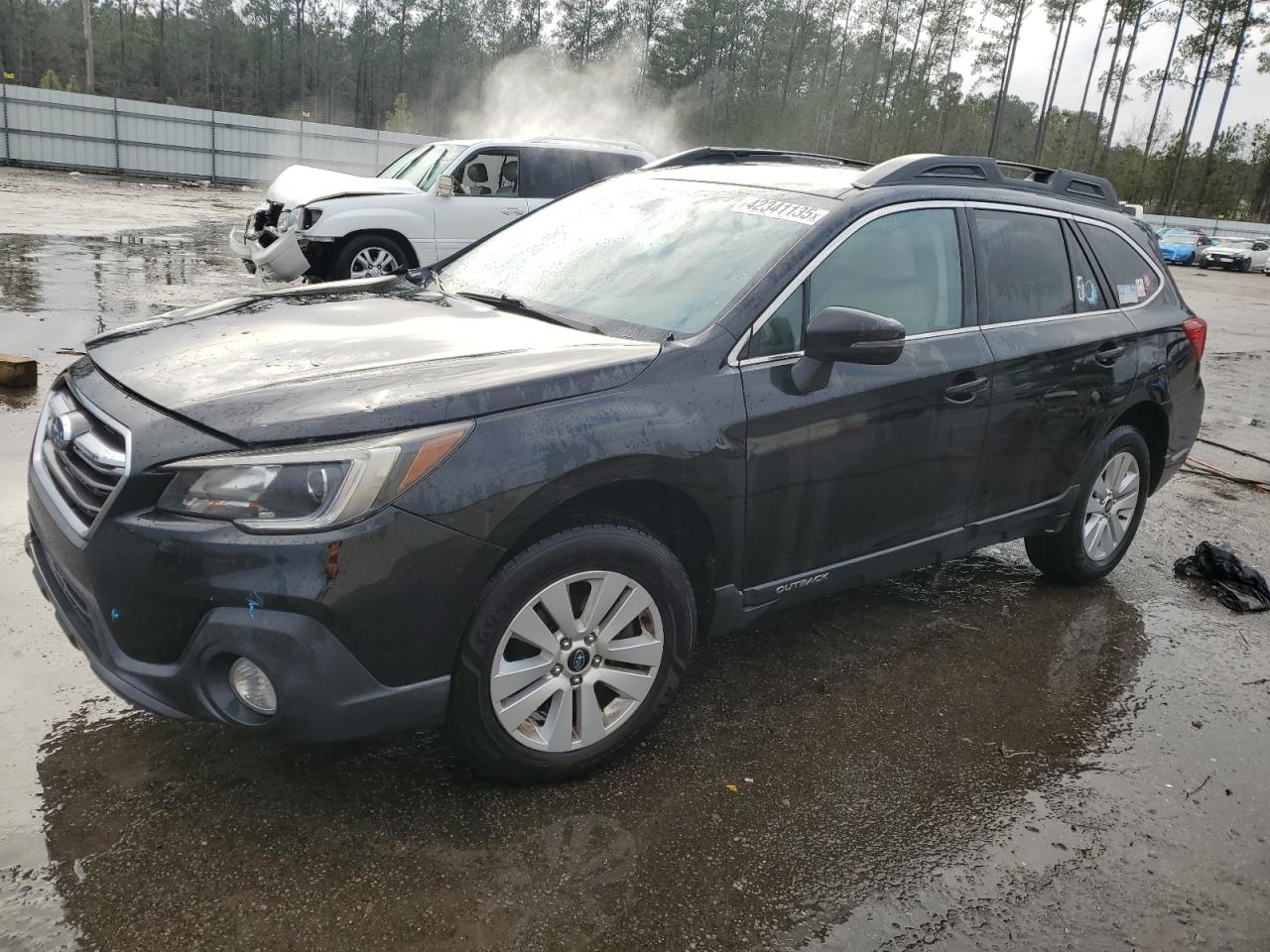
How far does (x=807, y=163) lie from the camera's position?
13.6ft

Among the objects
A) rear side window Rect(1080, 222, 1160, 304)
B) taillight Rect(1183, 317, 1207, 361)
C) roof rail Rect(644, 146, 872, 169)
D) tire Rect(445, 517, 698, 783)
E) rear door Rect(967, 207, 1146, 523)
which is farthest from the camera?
taillight Rect(1183, 317, 1207, 361)

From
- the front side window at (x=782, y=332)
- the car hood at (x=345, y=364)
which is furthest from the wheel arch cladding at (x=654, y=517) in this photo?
the front side window at (x=782, y=332)

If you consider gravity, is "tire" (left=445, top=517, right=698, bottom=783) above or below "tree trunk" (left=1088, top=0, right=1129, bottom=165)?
below

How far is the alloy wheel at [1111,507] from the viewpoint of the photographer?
4.57 meters

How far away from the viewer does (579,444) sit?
265 centimetres

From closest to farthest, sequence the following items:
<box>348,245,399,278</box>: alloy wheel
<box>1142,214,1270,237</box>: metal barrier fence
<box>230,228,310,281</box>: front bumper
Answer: <box>230,228,310,281</box>: front bumper
<box>348,245,399,278</box>: alloy wheel
<box>1142,214,1270,237</box>: metal barrier fence

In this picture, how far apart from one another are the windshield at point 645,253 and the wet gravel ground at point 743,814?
4.43ft

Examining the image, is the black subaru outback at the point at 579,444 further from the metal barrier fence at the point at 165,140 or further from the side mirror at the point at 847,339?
the metal barrier fence at the point at 165,140

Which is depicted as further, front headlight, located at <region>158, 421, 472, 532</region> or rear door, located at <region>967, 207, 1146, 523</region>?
rear door, located at <region>967, 207, 1146, 523</region>

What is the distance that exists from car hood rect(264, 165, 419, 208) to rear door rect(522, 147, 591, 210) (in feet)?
4.10

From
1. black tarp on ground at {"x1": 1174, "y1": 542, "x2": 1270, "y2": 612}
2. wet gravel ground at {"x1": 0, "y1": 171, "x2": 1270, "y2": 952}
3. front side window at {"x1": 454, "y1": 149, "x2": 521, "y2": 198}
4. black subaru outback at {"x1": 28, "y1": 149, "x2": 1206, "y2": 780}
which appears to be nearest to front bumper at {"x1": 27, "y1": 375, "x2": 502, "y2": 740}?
black subaru outback at {"x1": 28, "y1": 149, "x2": 1206, "y2": 780}

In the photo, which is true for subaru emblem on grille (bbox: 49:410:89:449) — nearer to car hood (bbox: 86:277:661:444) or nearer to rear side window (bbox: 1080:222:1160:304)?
car hood (bbox: 86:277:661:444)

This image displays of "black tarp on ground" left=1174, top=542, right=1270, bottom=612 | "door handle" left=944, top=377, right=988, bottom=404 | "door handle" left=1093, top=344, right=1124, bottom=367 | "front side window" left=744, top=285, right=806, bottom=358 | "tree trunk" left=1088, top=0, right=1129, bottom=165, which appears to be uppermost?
"tree trunk" left=1088, top=0, right=1129, bottom=165

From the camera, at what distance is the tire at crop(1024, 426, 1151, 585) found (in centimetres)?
446
